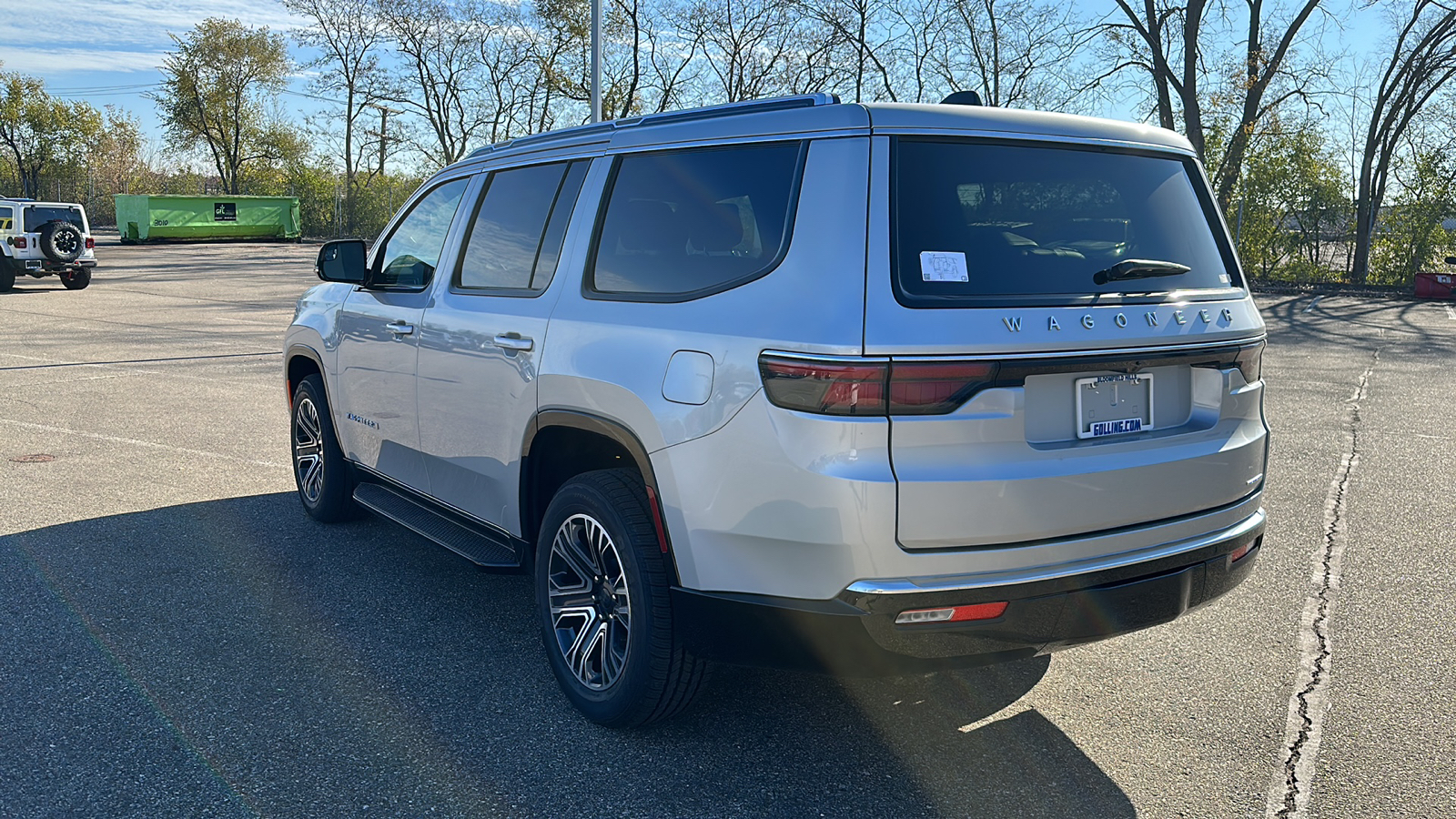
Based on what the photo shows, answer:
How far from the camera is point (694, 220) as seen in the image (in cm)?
344

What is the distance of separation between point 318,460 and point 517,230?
237 centimetres

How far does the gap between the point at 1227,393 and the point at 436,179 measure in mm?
3333

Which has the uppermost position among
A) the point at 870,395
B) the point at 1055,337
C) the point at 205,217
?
the point at 205,217

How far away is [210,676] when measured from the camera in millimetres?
3920

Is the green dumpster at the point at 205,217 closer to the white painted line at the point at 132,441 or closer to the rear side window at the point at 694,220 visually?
the white painted line at the point at 132,441

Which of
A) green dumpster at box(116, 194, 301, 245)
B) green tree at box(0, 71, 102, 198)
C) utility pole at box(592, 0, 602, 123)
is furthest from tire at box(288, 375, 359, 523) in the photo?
green tree at box(0, 71, 102, 198)

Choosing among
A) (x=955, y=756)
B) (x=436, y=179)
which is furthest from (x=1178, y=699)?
(x=436, y=179)

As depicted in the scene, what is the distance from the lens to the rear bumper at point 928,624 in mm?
2840

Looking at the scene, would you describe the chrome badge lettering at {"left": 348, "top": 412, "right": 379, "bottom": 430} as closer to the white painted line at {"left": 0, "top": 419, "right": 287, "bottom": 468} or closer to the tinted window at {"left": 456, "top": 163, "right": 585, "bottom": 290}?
the tinted window at {"left": 456, "top": 163, "right": 585, "bottom": 290}

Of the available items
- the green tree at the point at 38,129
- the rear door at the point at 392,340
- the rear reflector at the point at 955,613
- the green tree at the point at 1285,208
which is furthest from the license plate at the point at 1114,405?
the green tree at the point at 38,129

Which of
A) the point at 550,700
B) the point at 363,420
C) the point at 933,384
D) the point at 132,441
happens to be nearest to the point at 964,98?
the point at 933,384

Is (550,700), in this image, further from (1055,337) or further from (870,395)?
(1055,337)

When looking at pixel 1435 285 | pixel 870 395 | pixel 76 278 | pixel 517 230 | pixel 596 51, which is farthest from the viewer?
pixel 1435 285

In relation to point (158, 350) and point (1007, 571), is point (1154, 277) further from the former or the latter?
point (158, 350)
